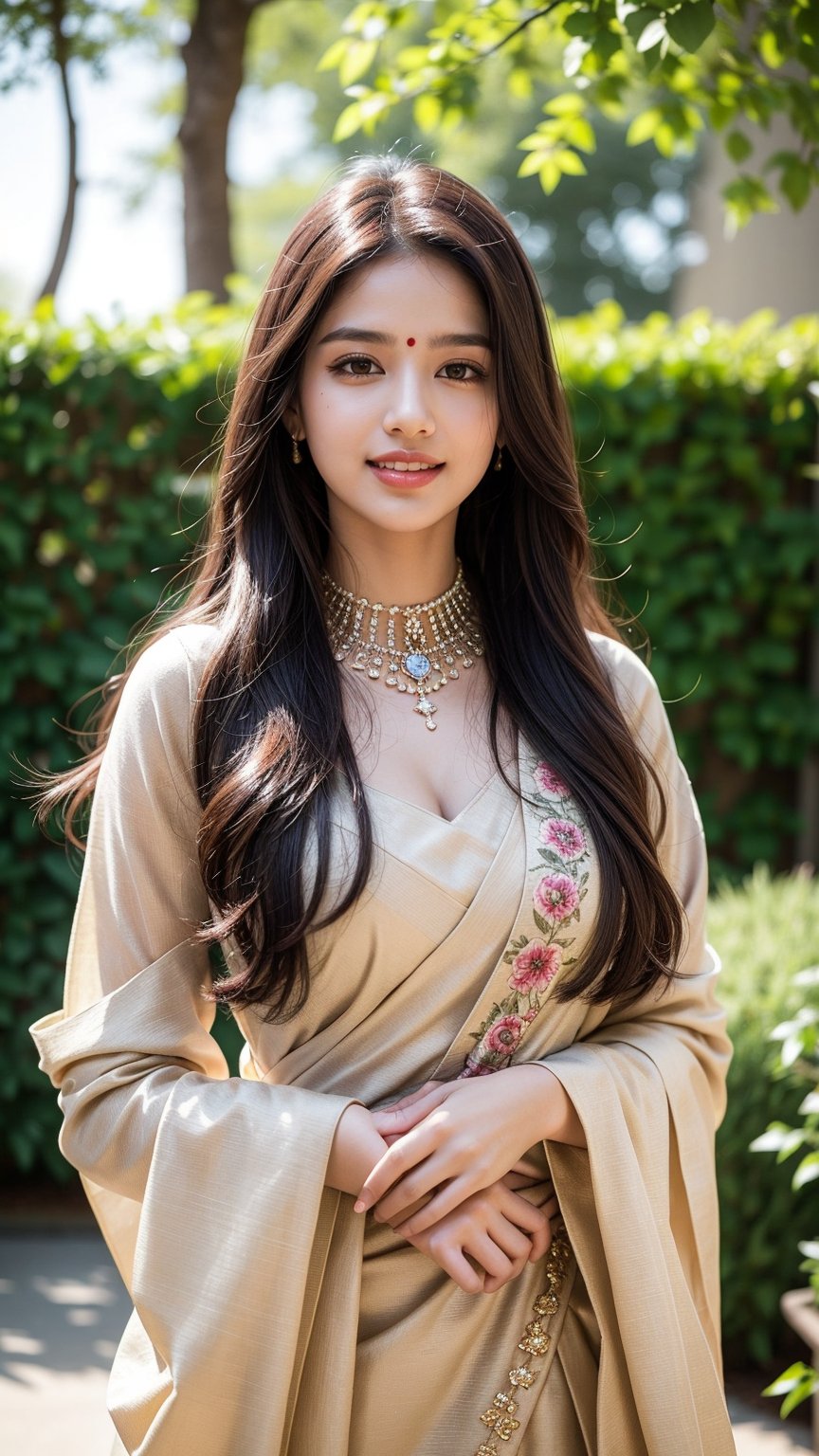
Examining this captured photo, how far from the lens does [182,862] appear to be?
5.01ft

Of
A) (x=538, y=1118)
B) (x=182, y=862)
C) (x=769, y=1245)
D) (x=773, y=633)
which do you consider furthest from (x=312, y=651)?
(x=773, y=633)

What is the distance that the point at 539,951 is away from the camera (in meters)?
1.51

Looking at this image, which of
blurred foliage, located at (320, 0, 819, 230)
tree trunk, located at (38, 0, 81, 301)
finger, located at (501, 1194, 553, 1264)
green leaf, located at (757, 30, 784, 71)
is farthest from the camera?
tree trunk, located at (38, 0, 81, 301)

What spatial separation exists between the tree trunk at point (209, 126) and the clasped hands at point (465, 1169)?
14.5 feet

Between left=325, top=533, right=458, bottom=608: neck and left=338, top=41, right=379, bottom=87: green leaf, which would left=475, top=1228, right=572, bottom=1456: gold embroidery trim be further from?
left=338, top=41, right=379, bottom=87: green leaf

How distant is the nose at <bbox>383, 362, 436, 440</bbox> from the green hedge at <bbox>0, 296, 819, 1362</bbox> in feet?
6.04

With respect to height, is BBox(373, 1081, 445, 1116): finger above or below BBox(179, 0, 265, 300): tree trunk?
below

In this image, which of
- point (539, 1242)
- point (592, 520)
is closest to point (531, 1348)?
point (539, 1242)

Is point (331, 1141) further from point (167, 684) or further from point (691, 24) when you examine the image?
point (691, 24)

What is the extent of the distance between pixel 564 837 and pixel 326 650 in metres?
0.36

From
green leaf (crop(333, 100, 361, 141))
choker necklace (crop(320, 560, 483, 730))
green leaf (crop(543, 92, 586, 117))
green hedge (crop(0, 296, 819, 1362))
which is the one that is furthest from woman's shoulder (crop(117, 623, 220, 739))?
green hedge (crop(0, 296, 819, 1362))

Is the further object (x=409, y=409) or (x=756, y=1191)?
(x=756, y=1191)

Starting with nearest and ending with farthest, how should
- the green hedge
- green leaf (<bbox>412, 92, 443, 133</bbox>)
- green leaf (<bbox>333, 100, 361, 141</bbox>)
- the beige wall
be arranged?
green leaf (<bbox>333, 100, 361, 141</bbox>) → green leaf (<bbox>412, 92, 443, 133</bbox>) → the green hedge → the beige wall

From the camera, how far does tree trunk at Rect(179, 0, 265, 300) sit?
500 cm
